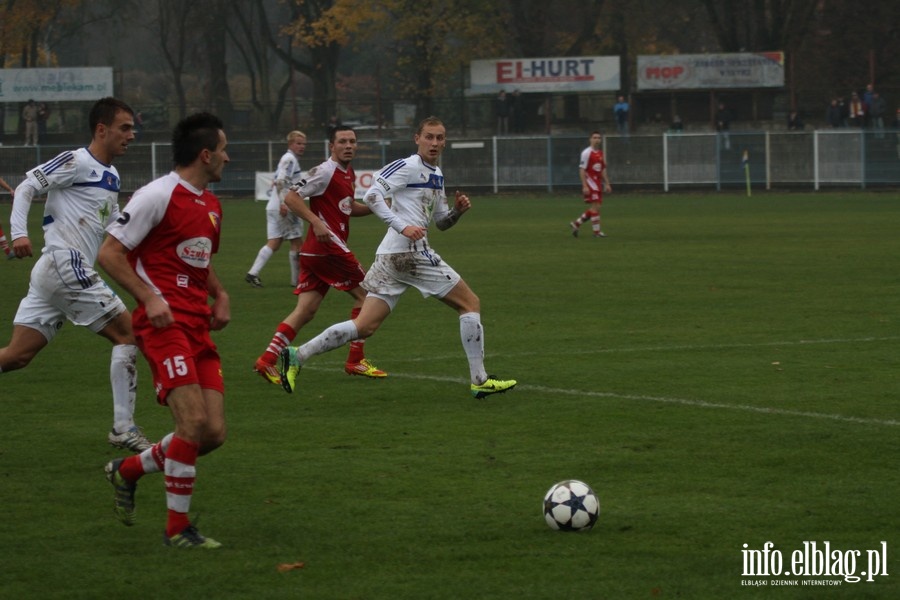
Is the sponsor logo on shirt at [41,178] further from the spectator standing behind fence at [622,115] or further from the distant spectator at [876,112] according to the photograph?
the spectator standing behind fence at [622,115]

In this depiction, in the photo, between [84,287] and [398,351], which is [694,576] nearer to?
[84,287]

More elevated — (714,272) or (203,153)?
(203,153)

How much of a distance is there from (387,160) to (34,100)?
15.0m

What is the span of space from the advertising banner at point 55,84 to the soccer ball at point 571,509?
4816cm

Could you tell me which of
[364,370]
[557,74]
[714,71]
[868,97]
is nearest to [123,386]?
[364,370]

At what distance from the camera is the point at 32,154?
4544 centimetres

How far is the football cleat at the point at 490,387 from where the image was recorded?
9953 millimetres

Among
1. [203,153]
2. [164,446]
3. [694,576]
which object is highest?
[203,153]

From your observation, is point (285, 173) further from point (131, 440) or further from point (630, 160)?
point (630, 160)

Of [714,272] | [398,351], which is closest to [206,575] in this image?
[398,351]

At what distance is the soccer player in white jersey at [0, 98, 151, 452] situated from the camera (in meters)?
8.44

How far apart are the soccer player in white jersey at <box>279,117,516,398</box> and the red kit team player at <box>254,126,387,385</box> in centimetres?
65

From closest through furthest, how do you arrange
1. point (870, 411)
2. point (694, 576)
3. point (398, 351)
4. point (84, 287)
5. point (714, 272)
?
point (694, 576), point (84, 287), point (870, 411), point (398, 351), point (714, 272)

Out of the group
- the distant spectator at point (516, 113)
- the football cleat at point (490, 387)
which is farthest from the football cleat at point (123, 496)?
the distant spectator at point (516, 113)
